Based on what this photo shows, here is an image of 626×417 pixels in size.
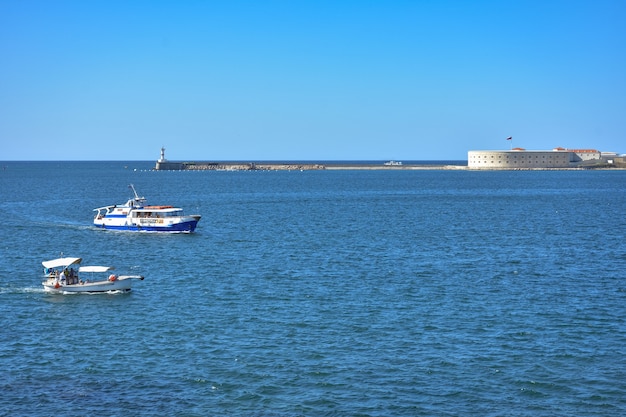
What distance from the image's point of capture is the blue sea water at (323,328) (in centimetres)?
3034

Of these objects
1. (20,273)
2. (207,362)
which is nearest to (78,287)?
(20,273)

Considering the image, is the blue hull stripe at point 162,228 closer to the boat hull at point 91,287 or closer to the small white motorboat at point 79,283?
the small white motorboat at point 79,283

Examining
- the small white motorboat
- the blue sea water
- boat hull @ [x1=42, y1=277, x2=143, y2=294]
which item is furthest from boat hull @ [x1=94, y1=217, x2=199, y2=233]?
boat hull @ [x1=42, y1=277, x2=143, y2=294]

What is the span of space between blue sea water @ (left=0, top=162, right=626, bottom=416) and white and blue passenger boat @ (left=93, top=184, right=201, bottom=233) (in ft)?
18.9

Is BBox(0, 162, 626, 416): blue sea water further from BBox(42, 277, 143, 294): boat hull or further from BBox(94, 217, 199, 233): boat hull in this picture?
BBox(94, 217, 199, 233): boat hull

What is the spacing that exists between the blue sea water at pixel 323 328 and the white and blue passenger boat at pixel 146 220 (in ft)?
18.9

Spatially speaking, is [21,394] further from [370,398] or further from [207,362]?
[370,398]

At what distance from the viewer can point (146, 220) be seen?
297 ft

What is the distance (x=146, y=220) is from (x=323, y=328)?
54.6 metres

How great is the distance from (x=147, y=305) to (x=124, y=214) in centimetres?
4840

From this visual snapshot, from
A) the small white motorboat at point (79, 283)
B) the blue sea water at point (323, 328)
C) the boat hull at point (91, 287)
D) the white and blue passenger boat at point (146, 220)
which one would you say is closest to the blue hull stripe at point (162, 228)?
the white and blue passenger boat at point (146, 220)

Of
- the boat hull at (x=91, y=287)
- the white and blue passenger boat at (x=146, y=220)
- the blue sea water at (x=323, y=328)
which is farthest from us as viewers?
the white and blue passenger boat at (x=146, y=220)

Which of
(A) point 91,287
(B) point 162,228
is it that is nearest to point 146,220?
(B) point 162,228

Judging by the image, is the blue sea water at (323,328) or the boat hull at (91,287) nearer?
the blue sea water at (323,328)
